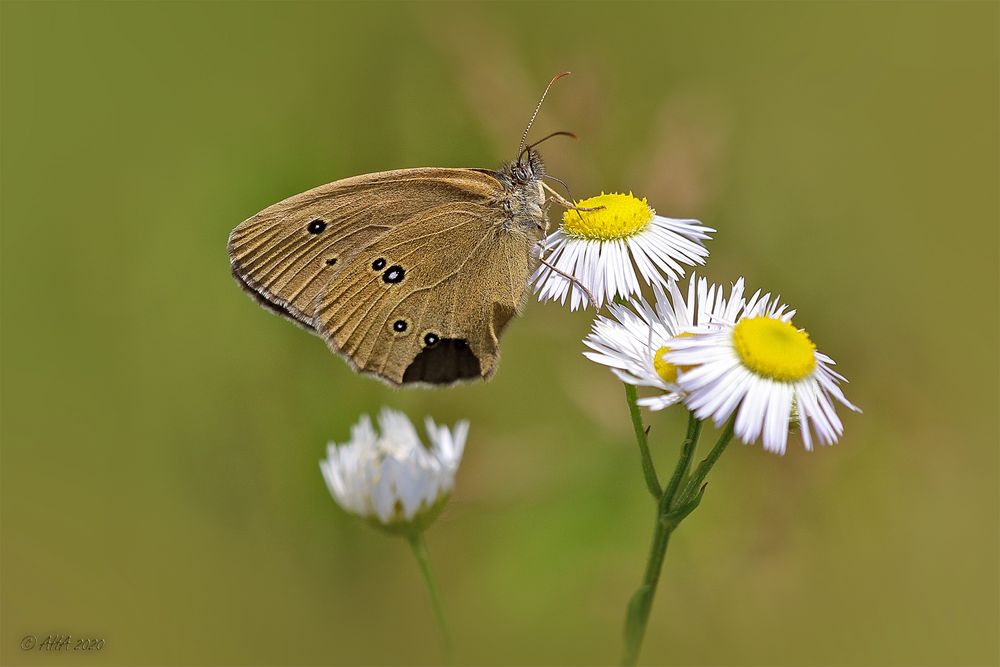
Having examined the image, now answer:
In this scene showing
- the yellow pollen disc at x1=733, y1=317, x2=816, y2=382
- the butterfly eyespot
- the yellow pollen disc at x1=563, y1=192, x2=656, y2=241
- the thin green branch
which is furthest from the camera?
the butterfly eyespot

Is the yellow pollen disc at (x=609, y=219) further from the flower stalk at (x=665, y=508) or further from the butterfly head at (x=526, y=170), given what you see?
the flower stalk at (x=665, y=508)

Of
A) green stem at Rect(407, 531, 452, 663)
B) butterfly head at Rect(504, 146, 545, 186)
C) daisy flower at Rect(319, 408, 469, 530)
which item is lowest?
green stem at Rect(407, 531, 452, 663)

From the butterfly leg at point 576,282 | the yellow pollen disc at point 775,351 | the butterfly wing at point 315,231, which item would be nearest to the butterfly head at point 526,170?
the butterfly wing at point 315,231

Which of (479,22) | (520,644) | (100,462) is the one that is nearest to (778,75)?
(479,22)

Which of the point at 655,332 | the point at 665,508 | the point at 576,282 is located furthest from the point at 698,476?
the point at 576,282

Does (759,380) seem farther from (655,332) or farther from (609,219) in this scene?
(609,219)

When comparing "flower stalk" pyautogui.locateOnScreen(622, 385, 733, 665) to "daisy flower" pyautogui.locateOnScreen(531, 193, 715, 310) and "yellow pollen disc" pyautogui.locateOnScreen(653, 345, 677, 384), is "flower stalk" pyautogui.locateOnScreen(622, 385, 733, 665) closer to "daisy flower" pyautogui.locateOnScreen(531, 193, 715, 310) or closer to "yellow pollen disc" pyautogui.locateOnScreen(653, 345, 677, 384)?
"yellow pollen disc" pyautogui.locateOnScreen(653, 345, 677, 384)

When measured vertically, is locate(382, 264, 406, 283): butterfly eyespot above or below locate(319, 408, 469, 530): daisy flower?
above

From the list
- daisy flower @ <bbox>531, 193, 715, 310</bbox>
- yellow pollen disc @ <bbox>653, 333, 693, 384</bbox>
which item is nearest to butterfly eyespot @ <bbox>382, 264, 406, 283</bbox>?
daisy flower @ <bbox>531, 193, 715, 310</bbox>
